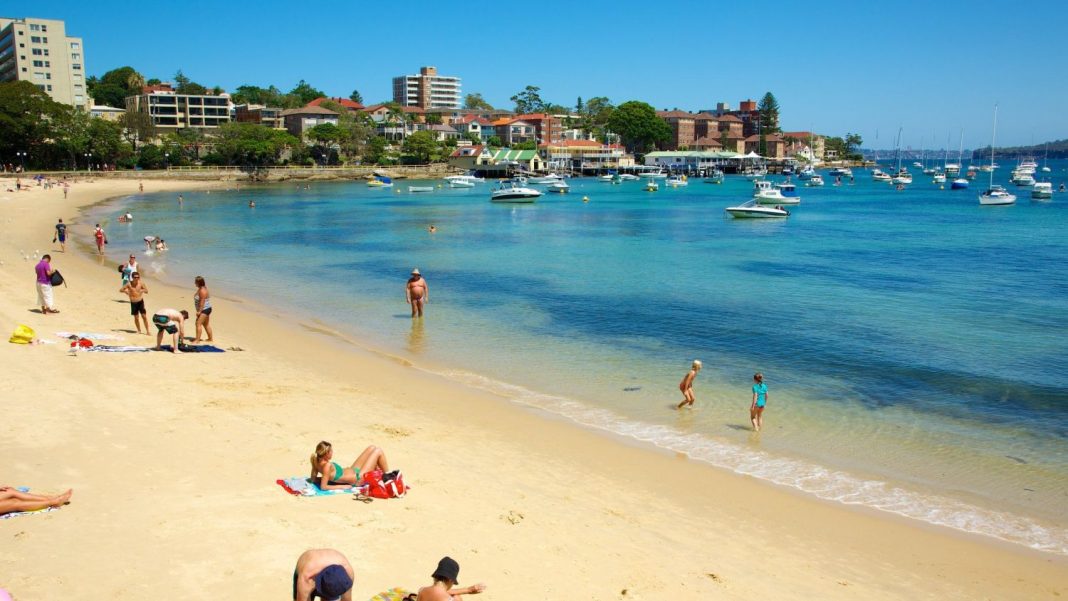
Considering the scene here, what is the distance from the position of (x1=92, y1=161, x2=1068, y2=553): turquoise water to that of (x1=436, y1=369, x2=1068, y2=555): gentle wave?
0.13 ft

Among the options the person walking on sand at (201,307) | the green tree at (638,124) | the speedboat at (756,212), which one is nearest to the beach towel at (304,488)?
the person walking on sand at (201,307)

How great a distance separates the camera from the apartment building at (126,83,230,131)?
5458 inches

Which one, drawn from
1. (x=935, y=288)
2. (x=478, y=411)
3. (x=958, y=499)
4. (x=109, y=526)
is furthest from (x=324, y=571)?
(x=935, y=288)

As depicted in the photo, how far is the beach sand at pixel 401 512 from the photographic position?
24.7 ft

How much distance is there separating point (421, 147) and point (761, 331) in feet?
424

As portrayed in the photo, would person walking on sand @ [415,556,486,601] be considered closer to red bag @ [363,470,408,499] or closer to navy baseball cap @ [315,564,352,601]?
navy baseball cap @ [315,564,352,601]

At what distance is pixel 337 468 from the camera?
372 inches

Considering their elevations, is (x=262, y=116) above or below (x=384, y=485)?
above

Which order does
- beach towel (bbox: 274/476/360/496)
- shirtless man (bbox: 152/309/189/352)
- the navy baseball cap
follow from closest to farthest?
1. the navy baseball cap
2. beach towel (bbox: 274/476/360/496)
3. shirtless man (bbox: 152/309/189/352)

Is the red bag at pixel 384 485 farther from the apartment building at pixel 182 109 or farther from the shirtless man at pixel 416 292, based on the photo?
the apartment building at pixel 182 109

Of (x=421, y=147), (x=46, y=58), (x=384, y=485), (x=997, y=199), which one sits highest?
(x=46, y=58)

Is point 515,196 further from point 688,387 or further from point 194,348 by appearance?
point 688,387

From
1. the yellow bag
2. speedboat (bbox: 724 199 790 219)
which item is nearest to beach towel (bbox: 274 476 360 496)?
the yellow bag

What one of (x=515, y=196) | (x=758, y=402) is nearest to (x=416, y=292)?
(x=758, y=402)
